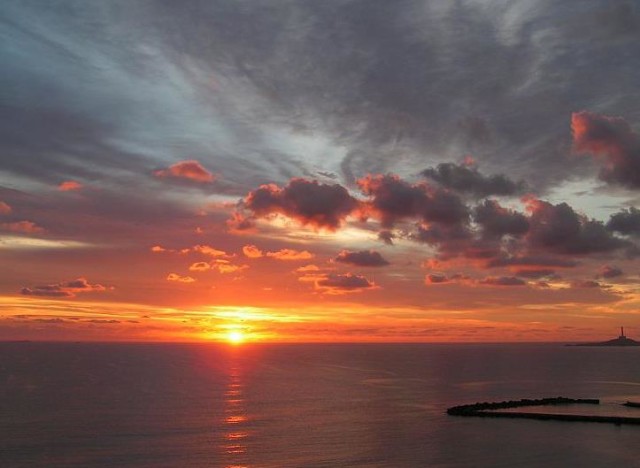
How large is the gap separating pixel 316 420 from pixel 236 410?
1862 centimetres

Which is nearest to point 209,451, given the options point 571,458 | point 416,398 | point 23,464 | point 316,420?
point 23,464

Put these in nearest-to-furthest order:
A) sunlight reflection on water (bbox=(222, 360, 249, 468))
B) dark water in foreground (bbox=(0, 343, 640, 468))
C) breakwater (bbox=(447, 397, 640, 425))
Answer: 1. sunlight reflection on water (bbox=(222, 360, 249, 468))
2. dark water in foreground (bbox=(0, 343, 640, 468))
3. breakwater (bbox=(447, 397, 640, 425))

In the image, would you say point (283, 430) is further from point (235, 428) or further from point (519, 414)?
point (519, 414)

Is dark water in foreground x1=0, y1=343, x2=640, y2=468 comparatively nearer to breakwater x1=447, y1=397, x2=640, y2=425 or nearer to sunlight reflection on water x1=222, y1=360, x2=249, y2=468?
sunlight reflection on water x1=222, y1=360, x2=249, y2=468

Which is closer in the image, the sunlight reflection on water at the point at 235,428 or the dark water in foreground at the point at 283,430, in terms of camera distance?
the sunlight reflection on water at the point at 235,428

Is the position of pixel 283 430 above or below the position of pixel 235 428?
above

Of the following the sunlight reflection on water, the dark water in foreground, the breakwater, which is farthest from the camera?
the breakwater

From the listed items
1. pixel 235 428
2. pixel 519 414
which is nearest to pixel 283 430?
pixel 235 428

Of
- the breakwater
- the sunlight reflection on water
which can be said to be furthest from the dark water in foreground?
the breakwater

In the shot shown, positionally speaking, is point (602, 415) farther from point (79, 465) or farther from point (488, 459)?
point (79, 465)

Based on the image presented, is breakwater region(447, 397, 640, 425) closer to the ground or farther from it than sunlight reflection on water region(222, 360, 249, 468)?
farther from it

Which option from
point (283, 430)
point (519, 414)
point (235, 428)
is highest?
point (519, 414)

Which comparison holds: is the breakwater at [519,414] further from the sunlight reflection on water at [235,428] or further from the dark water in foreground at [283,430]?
the sunlight reflection on water at [235,428]

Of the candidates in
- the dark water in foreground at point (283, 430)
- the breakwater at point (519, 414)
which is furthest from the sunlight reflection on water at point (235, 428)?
the breakwater at point (519, 414)
